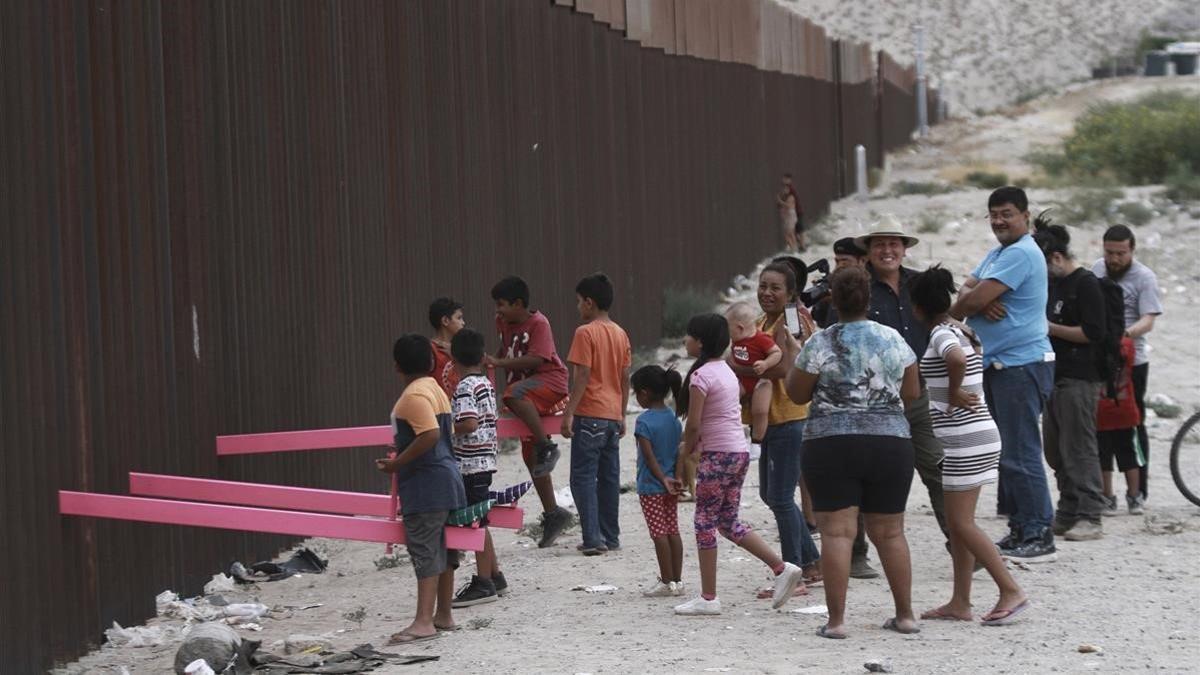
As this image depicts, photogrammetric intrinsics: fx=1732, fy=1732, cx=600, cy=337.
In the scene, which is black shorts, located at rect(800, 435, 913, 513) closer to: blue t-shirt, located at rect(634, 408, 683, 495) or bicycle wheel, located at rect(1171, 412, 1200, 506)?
blue t-shirt, located at rect(634, 408, 683, 495)

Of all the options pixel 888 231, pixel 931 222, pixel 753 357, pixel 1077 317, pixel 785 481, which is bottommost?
pixel 785 481

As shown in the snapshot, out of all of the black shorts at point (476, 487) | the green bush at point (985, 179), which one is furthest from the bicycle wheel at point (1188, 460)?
the green bush at point (985, 179)

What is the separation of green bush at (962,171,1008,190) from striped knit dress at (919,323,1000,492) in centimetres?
3818

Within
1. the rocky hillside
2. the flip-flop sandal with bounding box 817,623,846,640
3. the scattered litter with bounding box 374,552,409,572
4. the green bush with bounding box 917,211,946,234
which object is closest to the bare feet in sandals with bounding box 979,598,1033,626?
the flip-flop sandal with bounding box 817,623,846,640

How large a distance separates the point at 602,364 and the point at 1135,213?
24.3 metres

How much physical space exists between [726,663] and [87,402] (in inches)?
128

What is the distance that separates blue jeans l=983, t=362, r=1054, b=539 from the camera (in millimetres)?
9383

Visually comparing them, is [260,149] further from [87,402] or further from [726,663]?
[726,663]

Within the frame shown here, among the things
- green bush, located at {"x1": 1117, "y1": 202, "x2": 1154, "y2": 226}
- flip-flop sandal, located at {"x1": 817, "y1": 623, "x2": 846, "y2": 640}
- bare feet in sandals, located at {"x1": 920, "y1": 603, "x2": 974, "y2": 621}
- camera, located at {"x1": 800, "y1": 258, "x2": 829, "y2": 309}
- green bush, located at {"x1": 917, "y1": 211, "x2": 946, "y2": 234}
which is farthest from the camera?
green bush, located at {"x1": 1117, "y1": 202, "x2": 1154, "y2": 226}

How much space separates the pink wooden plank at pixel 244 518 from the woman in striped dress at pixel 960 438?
2.20 metres

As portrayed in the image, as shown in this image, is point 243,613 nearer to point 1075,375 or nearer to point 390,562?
point 390,562

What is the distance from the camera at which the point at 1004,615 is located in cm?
789

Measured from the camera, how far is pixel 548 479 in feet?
34.7

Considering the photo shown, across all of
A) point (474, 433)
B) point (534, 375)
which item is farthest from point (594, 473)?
point (474, 433)
